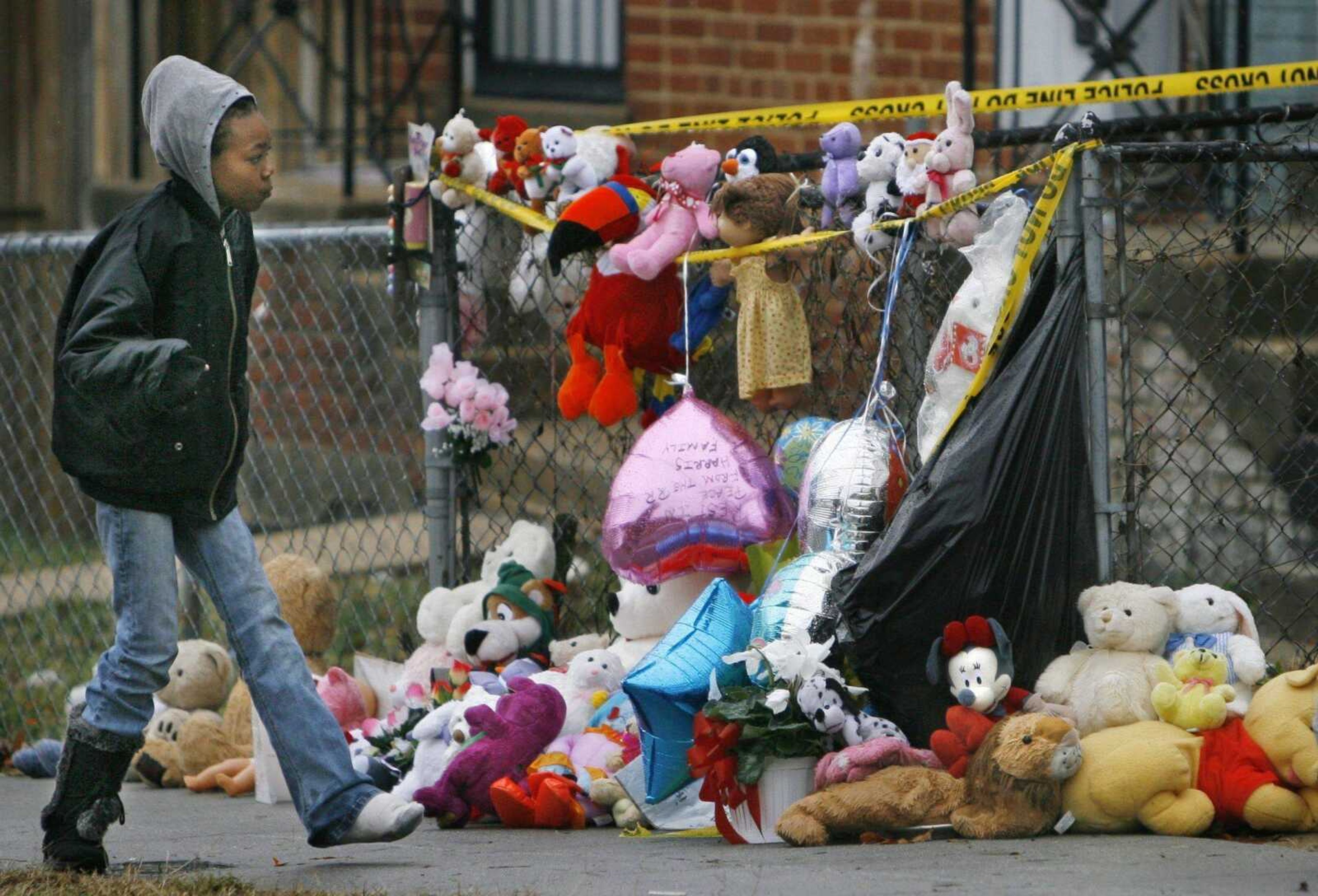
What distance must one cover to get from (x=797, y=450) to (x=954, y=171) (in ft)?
2.82

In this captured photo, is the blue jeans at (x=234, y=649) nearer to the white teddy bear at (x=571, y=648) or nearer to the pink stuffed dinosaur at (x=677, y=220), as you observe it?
the white teddy bear at (x=571, y=648)

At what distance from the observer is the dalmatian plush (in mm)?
4242

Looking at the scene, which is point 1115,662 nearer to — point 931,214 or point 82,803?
point 931,214

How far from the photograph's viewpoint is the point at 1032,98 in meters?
4.90

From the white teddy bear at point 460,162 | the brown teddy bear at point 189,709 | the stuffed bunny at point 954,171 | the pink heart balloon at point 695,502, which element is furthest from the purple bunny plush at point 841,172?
the brown teddy bear at point 189,709

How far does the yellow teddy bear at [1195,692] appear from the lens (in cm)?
420

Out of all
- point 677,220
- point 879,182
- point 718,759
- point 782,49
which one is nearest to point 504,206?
point 677,220

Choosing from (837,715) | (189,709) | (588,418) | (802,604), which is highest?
(588,418)

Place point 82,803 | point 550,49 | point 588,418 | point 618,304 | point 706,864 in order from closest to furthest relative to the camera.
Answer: point 706,864, point 82,803, point 618,304, point 588,418, point 550,49

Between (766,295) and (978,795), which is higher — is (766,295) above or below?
above

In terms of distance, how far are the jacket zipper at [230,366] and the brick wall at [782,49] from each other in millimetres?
5670

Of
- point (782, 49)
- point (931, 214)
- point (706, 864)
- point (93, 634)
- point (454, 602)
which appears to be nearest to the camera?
point (706, 864)

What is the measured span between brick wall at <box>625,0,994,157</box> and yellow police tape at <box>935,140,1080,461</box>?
5267mm

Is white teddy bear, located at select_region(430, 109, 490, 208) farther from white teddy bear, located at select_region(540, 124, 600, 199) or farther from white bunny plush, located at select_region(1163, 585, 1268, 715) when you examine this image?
white bunny plush, located at select_region(1163, 585, 1268, 715)
